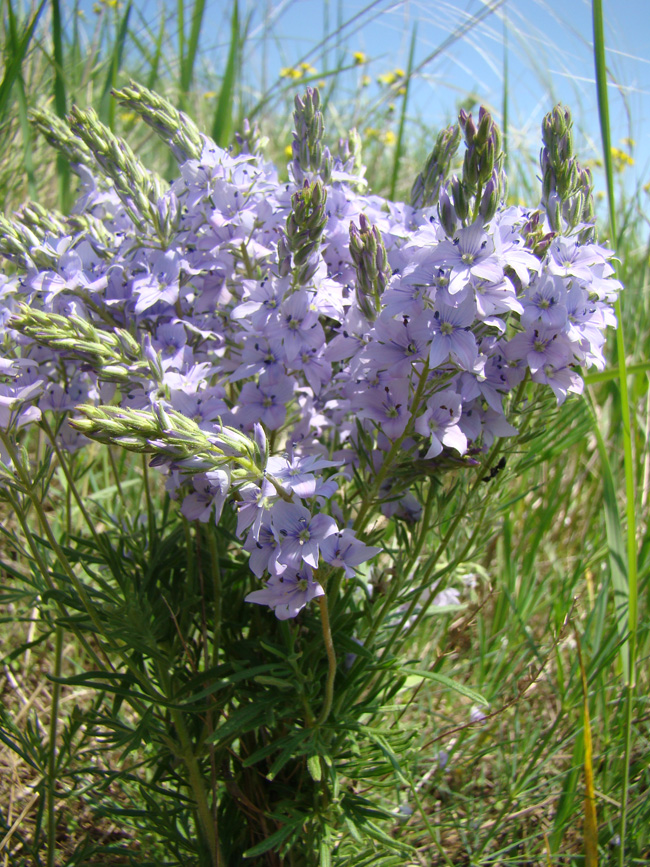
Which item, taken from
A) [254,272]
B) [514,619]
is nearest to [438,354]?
[254,272]

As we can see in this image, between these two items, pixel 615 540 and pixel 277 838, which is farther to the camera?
pixel 615 540

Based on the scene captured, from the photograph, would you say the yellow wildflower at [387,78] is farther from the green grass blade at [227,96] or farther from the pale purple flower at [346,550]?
the pale purple flower at [346,550]

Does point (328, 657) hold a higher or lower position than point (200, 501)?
lower

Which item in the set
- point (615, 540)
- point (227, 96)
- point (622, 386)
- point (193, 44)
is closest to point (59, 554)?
point (622, 386)

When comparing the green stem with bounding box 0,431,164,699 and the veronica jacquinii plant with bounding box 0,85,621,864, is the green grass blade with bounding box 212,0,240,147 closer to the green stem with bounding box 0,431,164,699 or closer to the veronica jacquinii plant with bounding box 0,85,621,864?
the veronica jacquinii plant with bounding box 0,85,621,864

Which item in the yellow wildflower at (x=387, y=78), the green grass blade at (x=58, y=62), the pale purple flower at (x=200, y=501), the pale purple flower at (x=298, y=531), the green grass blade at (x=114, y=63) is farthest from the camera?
the yellow wildflower at (x=387, y=78)

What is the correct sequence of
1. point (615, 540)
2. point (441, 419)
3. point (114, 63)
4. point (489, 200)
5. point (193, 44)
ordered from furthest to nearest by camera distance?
1. point (193, 44)
2. point (114, 63)
3. point (615, 540)
4. point (441, 419)
5. point (489, 200)

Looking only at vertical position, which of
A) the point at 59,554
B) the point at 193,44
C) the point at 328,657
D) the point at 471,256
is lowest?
the point at 328,657

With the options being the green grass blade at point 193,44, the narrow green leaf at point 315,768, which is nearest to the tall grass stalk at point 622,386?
the narrow green leaf at point 315,768

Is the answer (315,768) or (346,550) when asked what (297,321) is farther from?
(315,768)
